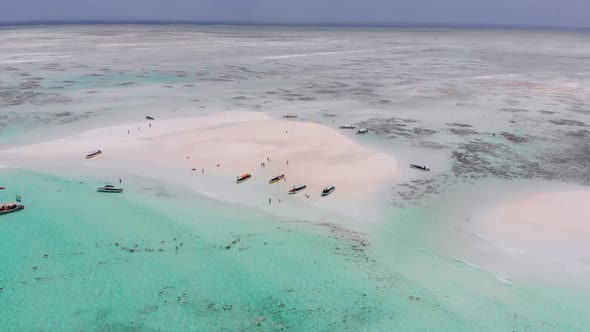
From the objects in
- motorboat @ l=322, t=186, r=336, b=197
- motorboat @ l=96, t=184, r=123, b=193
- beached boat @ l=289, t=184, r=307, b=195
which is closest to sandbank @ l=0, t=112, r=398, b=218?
motorboat @ l=322, t=186, r=336, b=197

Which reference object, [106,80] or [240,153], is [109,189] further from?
[106,80]

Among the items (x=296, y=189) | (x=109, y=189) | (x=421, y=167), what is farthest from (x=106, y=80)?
(x=421, y=167)

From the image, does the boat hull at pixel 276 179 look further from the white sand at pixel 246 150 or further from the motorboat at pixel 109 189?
the motorboat at pixel 109 189

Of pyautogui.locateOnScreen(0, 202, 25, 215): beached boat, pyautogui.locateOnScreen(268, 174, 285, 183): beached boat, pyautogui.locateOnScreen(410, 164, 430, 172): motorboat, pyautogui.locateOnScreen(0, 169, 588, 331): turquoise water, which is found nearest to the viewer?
pyautogui.locateOnScreen(0, 169, 588, 331): turquoise water

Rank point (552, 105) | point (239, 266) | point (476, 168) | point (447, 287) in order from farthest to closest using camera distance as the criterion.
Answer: point (552, 105)
point (476, 168)
point (239, 266)
point (447, 287)

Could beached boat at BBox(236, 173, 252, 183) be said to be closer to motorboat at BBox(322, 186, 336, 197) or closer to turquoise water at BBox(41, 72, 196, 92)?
motorboat at BBox(322, 186, 336, 197)

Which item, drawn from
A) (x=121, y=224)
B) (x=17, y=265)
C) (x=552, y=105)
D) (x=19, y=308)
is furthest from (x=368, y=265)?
(x=552, y=105)

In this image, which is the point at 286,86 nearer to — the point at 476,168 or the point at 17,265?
the point at 476,168
